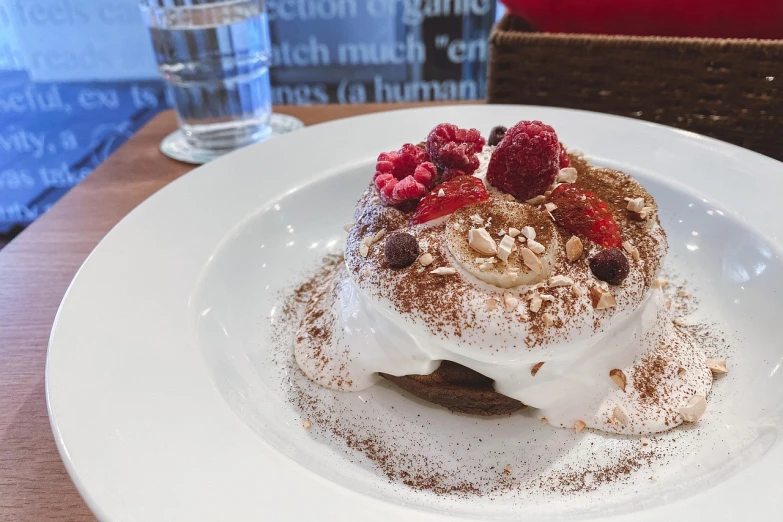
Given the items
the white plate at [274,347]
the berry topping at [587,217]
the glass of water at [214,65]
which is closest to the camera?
the white plate at [274,347]

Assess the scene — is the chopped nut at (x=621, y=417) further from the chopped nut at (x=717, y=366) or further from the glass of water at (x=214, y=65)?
the glass of water at (x=214, y=65)

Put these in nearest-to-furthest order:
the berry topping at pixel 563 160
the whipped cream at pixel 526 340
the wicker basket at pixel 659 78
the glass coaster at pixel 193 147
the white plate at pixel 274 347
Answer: the white plate at pixel 274 347 < the whipped cream at pixel 526 340 < the berry topping at pixel 563 160 < the wicker basket at pixel 659 78 < the glass coaster at pixel 193 147

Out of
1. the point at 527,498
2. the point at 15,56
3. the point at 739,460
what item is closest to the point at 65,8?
the point at 15,56

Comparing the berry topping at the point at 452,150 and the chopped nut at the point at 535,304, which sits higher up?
the berry topping at the point at 452,150

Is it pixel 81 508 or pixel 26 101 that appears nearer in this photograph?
pixel 81 508

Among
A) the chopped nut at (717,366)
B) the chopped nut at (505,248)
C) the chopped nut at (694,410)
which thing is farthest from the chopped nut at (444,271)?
the chopped nut at (717,366)

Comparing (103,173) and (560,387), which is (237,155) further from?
(560,387)

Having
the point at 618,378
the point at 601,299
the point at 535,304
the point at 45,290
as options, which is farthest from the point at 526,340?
the point at 45,290
